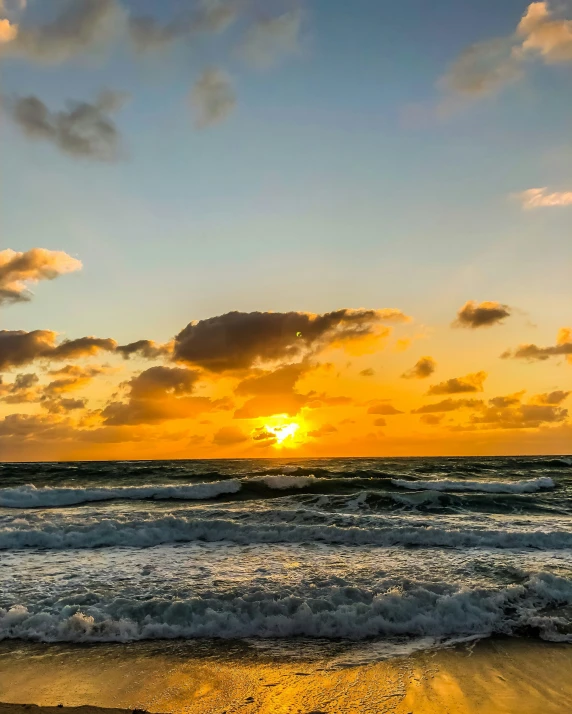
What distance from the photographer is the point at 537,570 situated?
A: 11.4m

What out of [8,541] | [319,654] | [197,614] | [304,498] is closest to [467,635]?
[319,654]

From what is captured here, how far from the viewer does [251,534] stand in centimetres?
1596

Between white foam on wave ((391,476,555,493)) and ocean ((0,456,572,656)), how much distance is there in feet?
27.9

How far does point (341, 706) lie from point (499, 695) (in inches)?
82.7

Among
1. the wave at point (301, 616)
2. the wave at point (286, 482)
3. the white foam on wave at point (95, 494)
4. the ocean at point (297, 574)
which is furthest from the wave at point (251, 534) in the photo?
the wave at point (286, 482)

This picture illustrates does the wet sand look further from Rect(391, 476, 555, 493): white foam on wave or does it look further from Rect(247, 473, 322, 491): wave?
Rect(391, 476, 555, 493): white foam on wave

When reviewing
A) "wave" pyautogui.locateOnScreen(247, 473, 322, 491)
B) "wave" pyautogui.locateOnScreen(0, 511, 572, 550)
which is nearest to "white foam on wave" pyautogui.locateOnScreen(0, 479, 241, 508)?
"wave" pyautogui.locateOnScreen(247, 473, 322, 491)

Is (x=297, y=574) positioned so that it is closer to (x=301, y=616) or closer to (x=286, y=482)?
(x=301, y=616)

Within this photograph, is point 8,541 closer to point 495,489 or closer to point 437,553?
point 437,553

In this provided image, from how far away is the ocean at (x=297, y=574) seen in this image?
27.8 ft

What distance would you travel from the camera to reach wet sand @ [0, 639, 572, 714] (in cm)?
588

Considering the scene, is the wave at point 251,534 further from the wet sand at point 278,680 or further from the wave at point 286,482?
the wave at point 286,482

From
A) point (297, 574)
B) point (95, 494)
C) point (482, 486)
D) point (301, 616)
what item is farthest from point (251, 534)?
point (482, 486)

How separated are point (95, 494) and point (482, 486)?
2434 cm
